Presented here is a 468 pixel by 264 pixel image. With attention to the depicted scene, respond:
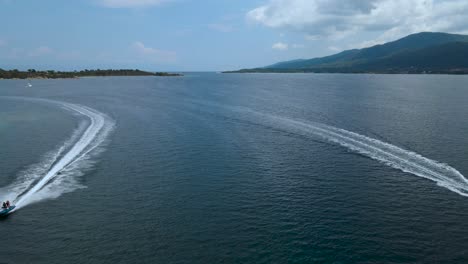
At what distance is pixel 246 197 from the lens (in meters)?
43.1

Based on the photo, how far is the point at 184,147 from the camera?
6556 centimetres

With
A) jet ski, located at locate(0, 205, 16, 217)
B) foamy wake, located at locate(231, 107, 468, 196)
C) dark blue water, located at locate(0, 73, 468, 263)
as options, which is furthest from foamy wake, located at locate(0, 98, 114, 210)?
foamy wake, located at locate(231, 107, 468, 196)

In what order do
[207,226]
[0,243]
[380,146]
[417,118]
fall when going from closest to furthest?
[0,243], [207,226], [380,146], [417,118]

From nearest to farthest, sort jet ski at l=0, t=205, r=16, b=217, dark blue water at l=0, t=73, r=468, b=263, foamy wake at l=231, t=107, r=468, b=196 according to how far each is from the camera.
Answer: dark blue water at l=0, t=73, r=468, b=263 < jet ski at l=0, t=205, r=16, b=217 < foamy wake at l=231, t=107, r=468, b=196

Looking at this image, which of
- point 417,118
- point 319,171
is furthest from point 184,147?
point 417,118

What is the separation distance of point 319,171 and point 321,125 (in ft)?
100

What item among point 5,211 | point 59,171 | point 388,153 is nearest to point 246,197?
point 5,211

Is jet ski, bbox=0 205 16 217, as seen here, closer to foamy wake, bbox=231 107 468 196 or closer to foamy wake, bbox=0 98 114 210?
foamy wake, bbox=0 98 114 210

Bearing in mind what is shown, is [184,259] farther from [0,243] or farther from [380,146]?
[380,146]

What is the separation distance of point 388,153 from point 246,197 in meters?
28.7

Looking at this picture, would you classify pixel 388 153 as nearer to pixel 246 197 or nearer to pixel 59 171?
pixel 246 197

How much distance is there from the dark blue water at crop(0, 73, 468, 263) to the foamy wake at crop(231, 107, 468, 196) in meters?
0.33

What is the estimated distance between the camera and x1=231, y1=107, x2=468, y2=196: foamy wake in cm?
4700

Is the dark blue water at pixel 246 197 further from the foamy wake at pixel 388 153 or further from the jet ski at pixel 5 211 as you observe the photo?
the jet ski at pixel 5 211
